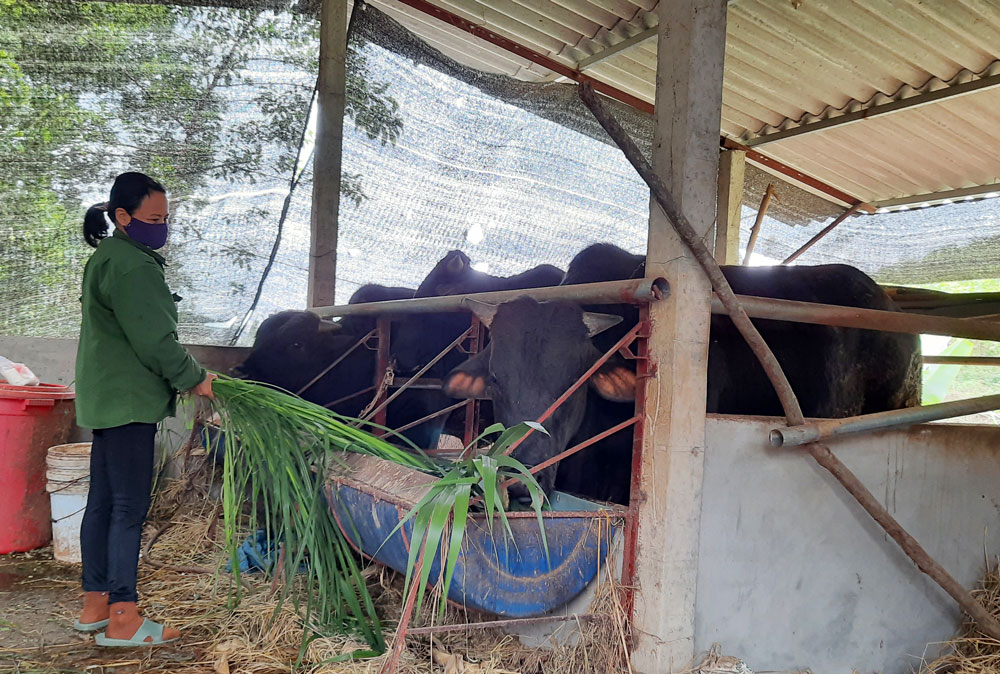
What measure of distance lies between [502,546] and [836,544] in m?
1.39

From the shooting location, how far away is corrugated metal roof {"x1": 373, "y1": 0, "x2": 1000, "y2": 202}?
474cm

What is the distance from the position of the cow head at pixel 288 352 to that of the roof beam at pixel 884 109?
169 inches

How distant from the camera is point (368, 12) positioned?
220 inches

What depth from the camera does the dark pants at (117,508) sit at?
3.08 metres

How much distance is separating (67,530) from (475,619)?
273cm

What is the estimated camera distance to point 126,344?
10.5 ft

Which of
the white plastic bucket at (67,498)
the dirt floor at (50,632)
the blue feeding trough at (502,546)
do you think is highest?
the blue feeding trough at (502,546)

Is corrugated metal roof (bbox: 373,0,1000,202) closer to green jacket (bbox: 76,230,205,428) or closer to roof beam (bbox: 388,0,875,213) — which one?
roof beam (bbox: 388,0,875,213)

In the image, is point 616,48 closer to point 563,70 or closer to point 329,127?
point 563,70

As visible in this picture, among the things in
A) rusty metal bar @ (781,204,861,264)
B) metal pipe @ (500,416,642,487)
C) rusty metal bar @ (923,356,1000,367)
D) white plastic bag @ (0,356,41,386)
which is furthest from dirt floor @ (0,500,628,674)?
rusty metal bar @ (781,204,861,264)

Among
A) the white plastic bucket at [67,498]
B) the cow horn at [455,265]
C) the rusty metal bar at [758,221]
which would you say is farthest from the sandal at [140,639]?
the rusty metal bar at [758,221]

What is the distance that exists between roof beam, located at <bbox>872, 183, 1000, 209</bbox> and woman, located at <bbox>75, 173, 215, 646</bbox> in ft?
22.3

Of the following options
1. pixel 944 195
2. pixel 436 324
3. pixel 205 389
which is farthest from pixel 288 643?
pixel 944 195

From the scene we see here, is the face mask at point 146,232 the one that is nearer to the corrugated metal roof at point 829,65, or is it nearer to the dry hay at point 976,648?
the corrugated metal roof at point 829,65
